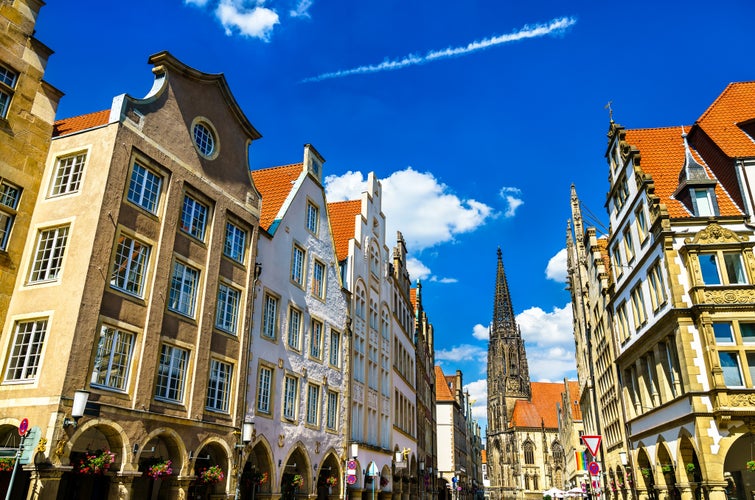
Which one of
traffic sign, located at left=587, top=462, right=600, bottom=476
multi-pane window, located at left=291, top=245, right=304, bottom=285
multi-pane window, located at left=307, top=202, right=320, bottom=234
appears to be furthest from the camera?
multi-pane window, located at left=307, top=202, right=320, bottom=234

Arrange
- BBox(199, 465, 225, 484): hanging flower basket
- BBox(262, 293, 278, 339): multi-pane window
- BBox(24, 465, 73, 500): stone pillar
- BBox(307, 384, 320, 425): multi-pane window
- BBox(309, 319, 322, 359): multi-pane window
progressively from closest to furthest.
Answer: BBox(24, 465, 73, 500): stone pillar, BBox(199, 465, 225, 484): hanging flower basket, BBox(262, 293, 278, 339): multi-pane window, BBox(307, 384, 320, 425): multi-pane window, BBox(309, 319, 322, 359): multi-pane window

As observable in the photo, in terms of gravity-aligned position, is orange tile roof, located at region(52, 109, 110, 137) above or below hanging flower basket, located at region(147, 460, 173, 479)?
above

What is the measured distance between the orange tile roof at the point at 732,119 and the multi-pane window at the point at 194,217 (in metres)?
20.3

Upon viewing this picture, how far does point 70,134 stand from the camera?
1675 cm

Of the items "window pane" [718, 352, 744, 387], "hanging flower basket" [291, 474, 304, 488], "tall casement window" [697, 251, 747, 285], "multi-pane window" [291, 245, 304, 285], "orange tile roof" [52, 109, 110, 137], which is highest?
"orange tile roof" [52, 109, 110, 137]

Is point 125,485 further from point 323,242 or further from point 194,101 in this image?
point 323,242

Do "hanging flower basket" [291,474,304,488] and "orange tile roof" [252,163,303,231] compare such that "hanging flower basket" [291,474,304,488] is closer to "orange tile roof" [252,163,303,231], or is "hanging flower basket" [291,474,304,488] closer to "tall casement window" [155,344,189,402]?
"tall casement window" [155,344,189,402]

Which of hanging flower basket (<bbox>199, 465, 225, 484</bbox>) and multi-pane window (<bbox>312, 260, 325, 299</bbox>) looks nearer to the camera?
hanging flower basket (<bbox>199, 465, 225, 484</bbox>)

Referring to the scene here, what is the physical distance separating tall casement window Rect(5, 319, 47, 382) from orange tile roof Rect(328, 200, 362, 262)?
17.8m

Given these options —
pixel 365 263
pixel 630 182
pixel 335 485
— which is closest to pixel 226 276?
pixel 335 485

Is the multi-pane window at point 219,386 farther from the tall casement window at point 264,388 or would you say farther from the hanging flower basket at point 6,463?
the hanging flower basket at point 6,463

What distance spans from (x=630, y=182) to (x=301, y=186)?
1504 centimetres

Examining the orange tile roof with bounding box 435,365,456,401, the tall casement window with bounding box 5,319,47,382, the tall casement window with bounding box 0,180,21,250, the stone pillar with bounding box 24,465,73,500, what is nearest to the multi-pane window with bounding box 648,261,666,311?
the stone pillar with bounding box 24,465,73,500

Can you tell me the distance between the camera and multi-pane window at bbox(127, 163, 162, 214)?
55.3 ft
